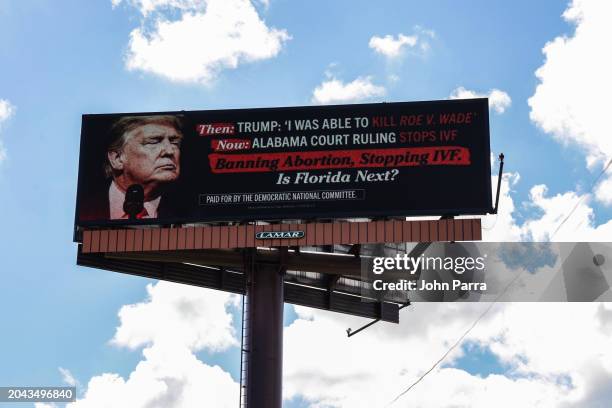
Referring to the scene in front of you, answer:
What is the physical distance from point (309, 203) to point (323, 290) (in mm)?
9067

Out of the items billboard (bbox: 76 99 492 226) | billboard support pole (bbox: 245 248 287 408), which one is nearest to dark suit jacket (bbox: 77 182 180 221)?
billboard (bbox: 76 99 492 226)

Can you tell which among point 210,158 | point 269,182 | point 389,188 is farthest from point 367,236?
point 210,158

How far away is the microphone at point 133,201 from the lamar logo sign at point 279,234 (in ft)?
15.6

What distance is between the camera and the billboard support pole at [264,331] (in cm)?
3678

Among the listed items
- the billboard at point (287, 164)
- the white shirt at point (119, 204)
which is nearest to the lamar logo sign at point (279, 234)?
the billboard at point (287, 164)

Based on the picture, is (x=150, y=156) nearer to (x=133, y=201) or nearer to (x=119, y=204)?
(x=133, y=201)

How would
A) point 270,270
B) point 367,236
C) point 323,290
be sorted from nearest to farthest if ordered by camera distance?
1. point 367,236
2. point 270,270
3. point 323,290

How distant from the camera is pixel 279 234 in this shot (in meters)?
36.2

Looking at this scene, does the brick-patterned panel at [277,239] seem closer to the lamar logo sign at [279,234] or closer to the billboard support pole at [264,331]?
the lamar logo sign at [279,234]

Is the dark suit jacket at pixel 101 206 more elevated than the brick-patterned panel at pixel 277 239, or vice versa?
the dark suit jacket at pixel 101 206

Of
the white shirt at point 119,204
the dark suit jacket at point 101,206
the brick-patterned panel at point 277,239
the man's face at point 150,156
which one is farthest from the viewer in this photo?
the man's face at point 150,156

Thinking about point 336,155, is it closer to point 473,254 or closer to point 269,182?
point 269,182

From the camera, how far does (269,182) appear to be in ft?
121

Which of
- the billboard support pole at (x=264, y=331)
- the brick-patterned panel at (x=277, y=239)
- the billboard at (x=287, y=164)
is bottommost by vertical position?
the billboard support pole at (x=264, y=331)
